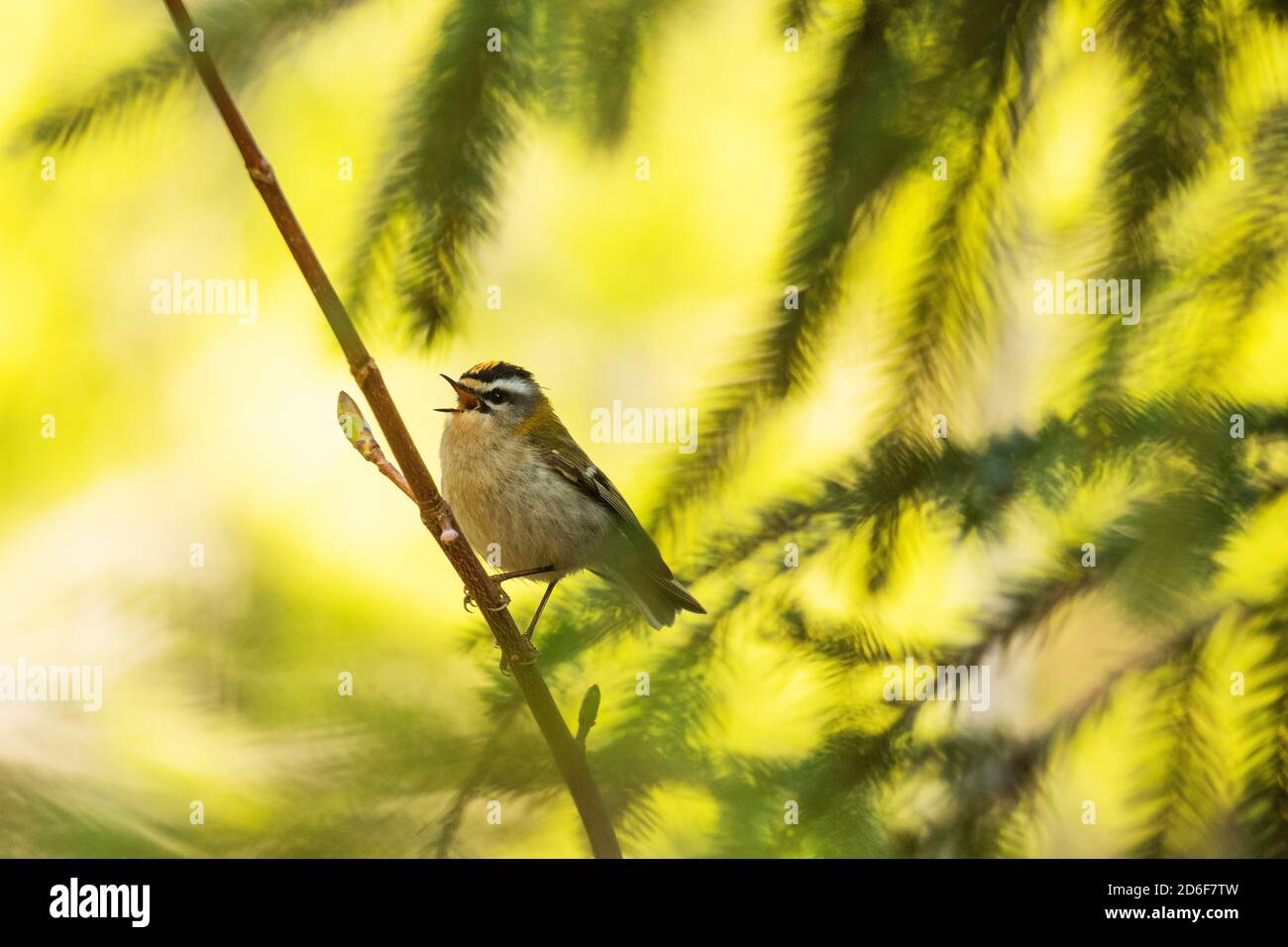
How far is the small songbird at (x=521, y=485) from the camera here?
78.8 inches

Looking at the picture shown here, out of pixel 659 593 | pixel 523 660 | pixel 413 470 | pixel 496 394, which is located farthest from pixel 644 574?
pixel 496 394

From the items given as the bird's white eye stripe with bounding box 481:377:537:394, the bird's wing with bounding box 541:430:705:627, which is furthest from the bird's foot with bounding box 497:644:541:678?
the bird's white eye stripe with bounding box 481:377:537:394

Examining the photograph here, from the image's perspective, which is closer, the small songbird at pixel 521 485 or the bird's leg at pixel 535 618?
the bird's leg at pixel 535 618

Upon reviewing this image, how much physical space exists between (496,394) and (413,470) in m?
1.22

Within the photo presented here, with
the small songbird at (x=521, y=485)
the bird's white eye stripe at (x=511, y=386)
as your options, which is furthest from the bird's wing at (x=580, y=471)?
the bird's white eye stripe at (x=511, y=386)

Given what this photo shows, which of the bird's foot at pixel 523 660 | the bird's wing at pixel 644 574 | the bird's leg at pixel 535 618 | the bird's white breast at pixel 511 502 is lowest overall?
the bird's foot at pixel 523 660

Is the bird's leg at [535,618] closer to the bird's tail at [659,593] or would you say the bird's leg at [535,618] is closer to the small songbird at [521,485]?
the bird's tail at [659,593]

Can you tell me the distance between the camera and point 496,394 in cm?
216

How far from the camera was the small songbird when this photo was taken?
2.00 metres

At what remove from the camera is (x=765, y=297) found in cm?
122

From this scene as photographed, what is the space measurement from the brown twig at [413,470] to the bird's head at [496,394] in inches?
39.6

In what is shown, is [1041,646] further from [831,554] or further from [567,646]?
[567,646]

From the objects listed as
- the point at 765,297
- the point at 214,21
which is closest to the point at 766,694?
the point at 765,297

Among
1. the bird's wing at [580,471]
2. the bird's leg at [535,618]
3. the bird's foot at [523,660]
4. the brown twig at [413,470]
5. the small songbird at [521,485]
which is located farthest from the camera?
the bird's wing at [580,471]
